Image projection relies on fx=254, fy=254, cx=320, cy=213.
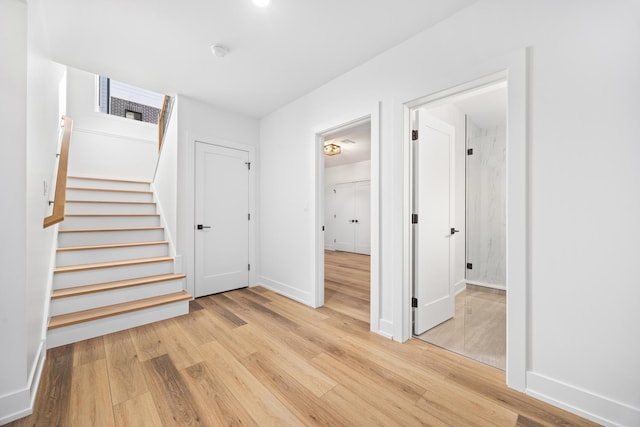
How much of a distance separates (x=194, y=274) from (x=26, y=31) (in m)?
2.63

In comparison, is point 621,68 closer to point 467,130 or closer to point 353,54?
point 353,54

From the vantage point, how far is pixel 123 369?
182 cm

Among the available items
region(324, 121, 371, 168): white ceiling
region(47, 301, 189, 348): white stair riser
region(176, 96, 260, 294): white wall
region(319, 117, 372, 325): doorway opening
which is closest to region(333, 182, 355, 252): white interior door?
region(319, 117, 372, 325): doorway opening

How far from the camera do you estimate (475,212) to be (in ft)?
13.7

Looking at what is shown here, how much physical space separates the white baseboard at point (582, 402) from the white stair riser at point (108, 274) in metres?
3.54

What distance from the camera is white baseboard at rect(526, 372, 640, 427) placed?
125 cm

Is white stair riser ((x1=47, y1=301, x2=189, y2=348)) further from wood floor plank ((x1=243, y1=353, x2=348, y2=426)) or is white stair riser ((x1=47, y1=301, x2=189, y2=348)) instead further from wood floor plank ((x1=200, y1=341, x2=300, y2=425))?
wood floor plank ((x1=243, y1=353, x2=348, y2=426))

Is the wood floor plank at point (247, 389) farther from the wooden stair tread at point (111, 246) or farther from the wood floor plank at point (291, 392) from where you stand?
the wooden stair tread at point (111, 246)

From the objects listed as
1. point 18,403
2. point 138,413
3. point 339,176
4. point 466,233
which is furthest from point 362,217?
Result: point 18,403

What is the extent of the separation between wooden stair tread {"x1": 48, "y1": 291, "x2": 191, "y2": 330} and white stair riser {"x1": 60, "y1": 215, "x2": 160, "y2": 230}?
136 cm

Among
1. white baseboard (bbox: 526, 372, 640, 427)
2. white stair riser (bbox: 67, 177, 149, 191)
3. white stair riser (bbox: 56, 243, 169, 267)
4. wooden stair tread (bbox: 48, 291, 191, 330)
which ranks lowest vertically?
white baseboard (bbox: 526, 372, 640, 427)

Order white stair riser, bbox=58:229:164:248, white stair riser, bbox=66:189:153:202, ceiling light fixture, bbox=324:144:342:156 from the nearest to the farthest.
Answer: white stair riser, bbox=58:229:164:248
white stair riser, bbox=66:189:153:202
ceiling light fixture, bbox=324:144:342:156

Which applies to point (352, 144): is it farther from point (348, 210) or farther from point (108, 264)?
point (108, 264)

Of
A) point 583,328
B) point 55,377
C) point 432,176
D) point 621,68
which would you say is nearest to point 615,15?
point 621,68
